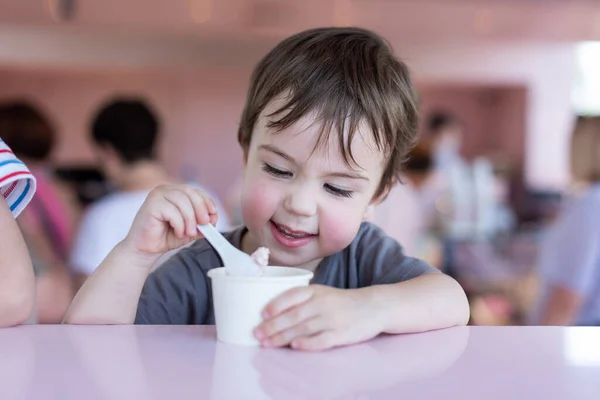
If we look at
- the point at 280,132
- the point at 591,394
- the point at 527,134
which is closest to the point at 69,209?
the point at 280,132

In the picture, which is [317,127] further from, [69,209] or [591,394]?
[69,209]

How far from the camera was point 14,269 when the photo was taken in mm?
833

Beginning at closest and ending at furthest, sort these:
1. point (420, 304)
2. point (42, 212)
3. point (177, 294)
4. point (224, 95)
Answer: point (420, 304) < point (177, 294) < point (42, 212) < point (224, 95)

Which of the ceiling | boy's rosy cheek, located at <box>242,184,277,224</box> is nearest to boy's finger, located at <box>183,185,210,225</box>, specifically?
boy's rosy cheek, located at <box>242,184,277,224</box>

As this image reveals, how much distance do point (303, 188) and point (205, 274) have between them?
21cm

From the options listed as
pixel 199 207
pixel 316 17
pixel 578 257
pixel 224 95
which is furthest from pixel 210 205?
pixel 224 95

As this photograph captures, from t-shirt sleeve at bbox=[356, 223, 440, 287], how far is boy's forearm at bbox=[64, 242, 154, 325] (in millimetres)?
300

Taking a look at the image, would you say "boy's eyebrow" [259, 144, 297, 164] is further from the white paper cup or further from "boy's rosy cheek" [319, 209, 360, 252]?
the white paper cup

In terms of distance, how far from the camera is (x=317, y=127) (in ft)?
3.04

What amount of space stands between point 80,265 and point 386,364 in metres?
2.07

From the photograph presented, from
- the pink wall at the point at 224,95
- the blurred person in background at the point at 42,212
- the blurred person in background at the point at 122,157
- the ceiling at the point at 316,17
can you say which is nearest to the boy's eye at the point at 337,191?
the blurred person in background at the point at 42,212

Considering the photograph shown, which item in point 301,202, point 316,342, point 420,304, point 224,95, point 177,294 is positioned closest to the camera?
point 316,342

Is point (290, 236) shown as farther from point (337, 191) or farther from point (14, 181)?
point (14, 181)

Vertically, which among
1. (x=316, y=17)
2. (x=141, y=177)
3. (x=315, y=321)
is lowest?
(x=141, y=177)
